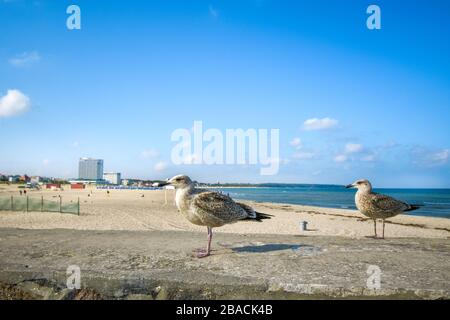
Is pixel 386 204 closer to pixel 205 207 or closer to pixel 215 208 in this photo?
pixel 215 208

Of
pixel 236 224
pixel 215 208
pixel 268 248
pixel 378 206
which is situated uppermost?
pixel 215 208

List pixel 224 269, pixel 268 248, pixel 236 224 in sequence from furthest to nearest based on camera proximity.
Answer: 1. pixel 236 224
2. pixel 268 248
3. pixel 224 269

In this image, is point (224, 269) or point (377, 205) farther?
point (377, 205)

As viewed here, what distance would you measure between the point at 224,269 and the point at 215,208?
76.8 inches

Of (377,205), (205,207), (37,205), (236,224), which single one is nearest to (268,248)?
(205,207)

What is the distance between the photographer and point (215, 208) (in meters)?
7.50

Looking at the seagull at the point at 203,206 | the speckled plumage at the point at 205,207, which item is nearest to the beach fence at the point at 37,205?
the seagull at the point at 203,206

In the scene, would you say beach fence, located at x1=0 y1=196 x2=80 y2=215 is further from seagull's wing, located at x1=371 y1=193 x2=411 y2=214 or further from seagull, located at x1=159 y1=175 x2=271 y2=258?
seagull's wing, located at x1=371 y1=193 x2=411 y2=214

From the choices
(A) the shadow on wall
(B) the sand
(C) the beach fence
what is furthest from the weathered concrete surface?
(C) the beach fence

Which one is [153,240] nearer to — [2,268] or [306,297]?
[2,268]

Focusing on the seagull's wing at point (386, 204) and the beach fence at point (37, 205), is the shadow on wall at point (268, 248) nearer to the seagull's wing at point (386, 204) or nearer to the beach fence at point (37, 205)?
the seagull's wing at point (386, 204)

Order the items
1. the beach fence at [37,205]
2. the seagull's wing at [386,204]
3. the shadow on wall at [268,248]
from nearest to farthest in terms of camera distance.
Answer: the shadow on wall at [268,248]
the seagull's wing at [386,204]
the beach fence at [37,205]

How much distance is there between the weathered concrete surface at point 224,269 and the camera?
4.80 m

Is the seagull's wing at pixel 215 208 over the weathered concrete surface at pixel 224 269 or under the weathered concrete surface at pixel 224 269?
over
